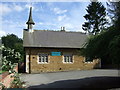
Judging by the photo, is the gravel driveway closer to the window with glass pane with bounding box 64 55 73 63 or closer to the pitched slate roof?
the window with glass pane with bounding box 64 55 73 63

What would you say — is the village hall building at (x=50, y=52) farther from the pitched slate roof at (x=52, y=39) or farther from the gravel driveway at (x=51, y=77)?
the gravel driveway at (x=51, y=77)

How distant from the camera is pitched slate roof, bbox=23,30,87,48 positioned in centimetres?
2522

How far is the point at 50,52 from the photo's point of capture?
24.9 meters

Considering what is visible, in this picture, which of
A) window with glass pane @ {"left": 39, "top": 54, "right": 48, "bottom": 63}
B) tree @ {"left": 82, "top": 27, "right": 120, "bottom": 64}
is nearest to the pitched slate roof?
window with glass pane @ {"left": 39, "top": 54, "right": 48, "bottom": 63}

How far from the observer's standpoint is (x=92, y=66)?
26922mm

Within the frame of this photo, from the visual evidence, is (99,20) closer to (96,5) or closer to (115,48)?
(96,5)

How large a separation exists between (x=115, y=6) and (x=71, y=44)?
16.4 meters

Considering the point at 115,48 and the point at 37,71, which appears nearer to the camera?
the point at 115,48

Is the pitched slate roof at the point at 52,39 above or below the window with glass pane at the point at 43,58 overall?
above

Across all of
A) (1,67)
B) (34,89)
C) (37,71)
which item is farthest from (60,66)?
(1,67)

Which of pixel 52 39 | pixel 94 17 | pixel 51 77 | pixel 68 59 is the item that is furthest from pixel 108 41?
pixel 94 17

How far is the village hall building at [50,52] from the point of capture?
24062 millimetres

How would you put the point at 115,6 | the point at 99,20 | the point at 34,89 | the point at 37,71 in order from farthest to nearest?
the point at 99,20 → the point at 37,71 → the point at 34,89 → the point at 115,6

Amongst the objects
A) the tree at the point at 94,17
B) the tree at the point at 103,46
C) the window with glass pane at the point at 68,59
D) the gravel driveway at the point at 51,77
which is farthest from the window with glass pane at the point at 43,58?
the tree at the point at 94,17
